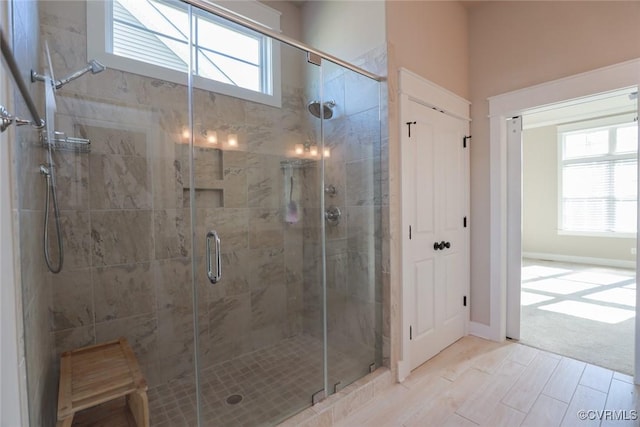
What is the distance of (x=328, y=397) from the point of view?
184 centimetres

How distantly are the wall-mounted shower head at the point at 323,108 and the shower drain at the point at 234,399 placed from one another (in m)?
2.15

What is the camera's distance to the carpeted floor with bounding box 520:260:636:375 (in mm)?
2432

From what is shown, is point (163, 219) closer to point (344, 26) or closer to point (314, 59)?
point (314, 59)

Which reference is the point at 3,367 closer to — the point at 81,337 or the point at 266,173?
the point at 81,337

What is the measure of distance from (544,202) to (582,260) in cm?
133

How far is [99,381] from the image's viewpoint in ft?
4.71

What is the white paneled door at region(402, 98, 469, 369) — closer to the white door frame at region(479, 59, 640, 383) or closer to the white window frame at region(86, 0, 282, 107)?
the white door frame at region(479, 59, 640, 383)

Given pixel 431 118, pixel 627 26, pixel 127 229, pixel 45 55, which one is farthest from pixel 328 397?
pixel 627 26

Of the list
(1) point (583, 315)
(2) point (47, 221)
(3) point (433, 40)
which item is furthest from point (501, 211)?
(2) point (47, 221)

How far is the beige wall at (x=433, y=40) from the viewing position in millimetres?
2162

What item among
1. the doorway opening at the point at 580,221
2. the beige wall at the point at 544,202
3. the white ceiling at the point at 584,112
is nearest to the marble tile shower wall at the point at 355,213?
the doorway opening at the point at 580,221

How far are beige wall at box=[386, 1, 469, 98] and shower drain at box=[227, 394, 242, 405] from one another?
8.39 feet

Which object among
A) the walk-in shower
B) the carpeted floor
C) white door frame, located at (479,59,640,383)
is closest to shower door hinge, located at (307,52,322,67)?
the walk-in shower

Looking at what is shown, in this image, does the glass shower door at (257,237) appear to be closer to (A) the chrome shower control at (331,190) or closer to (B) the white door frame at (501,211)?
(A) the chrome shower control at (331,190)
